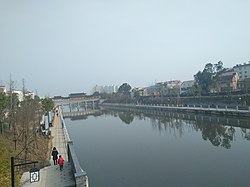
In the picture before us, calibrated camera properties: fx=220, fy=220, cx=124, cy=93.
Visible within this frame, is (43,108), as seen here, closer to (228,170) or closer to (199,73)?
(228,170)

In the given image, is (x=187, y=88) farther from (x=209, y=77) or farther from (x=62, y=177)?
(x=62, y=177)

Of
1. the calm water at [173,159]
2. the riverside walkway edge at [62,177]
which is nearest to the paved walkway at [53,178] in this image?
the riverside walkway edge at [62,177]

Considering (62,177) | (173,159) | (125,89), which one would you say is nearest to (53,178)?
(62,177)

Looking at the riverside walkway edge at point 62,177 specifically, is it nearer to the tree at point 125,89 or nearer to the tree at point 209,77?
the tree at point 209,77

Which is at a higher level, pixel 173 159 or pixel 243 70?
pixel 243 70

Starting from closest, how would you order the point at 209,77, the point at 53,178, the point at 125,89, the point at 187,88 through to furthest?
the point at 53,178 < the point at 209,77 < the point at 187,88 < the point at 125,89

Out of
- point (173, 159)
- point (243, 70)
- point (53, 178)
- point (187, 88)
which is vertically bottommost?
point (173, 159)

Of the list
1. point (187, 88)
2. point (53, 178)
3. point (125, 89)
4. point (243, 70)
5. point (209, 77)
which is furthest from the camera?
point (125, 89)

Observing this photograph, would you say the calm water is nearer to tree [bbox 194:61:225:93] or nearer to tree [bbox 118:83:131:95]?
tree [bbox 194:61:225:93]

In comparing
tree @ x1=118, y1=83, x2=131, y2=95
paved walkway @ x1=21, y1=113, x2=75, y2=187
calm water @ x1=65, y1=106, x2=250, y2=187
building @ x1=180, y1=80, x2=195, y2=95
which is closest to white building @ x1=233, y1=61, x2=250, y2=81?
building @ x1=180, y1=80, x2=195, y2=95

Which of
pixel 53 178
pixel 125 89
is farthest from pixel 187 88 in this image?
pixel 53 178

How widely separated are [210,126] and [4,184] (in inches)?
638

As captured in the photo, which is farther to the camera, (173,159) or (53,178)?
(173,159)

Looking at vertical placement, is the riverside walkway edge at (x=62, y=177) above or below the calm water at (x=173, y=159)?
above
